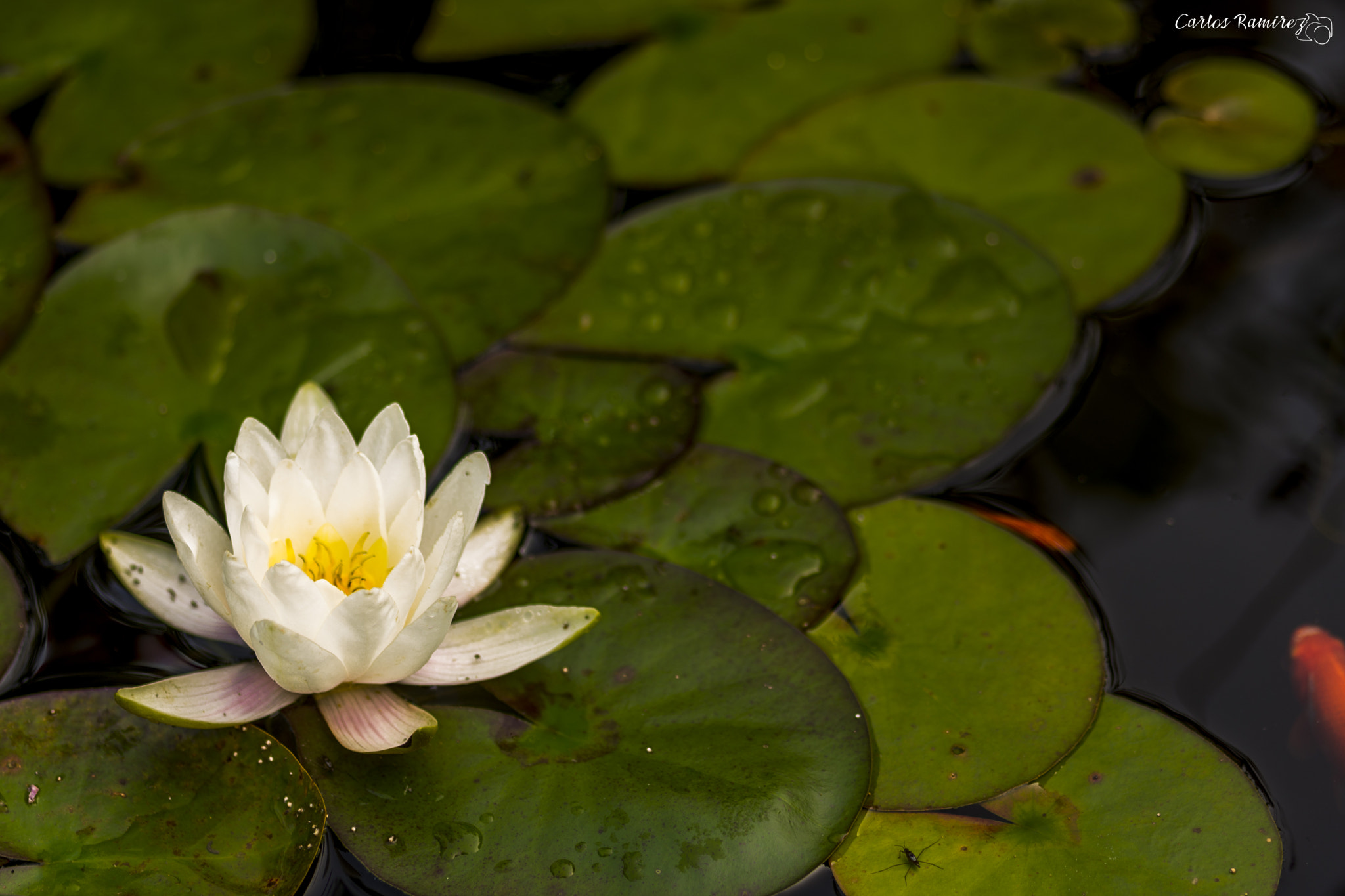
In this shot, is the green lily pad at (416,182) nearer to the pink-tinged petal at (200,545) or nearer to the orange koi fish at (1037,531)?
the pink-tinged petal at (200,545)

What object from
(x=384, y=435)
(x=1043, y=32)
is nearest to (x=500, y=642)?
(x=384, y=435)

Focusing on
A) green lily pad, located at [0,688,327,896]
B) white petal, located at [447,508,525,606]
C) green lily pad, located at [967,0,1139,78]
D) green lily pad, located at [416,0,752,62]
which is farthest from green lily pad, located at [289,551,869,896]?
green lily pad, located at [967,0,1139,78]

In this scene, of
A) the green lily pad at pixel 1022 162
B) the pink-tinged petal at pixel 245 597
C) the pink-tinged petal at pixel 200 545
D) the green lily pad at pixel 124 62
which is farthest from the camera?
the green lily pad at pixel 124 62

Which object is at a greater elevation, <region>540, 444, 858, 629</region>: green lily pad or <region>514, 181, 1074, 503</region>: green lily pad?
<region>514, 181, 1074, 503</region>: green lily pad

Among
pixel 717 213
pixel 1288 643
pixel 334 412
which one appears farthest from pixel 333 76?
pixel 1288 643

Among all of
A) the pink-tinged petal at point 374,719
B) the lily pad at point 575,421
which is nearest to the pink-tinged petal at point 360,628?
the pink-tinged petal at point 374,719
